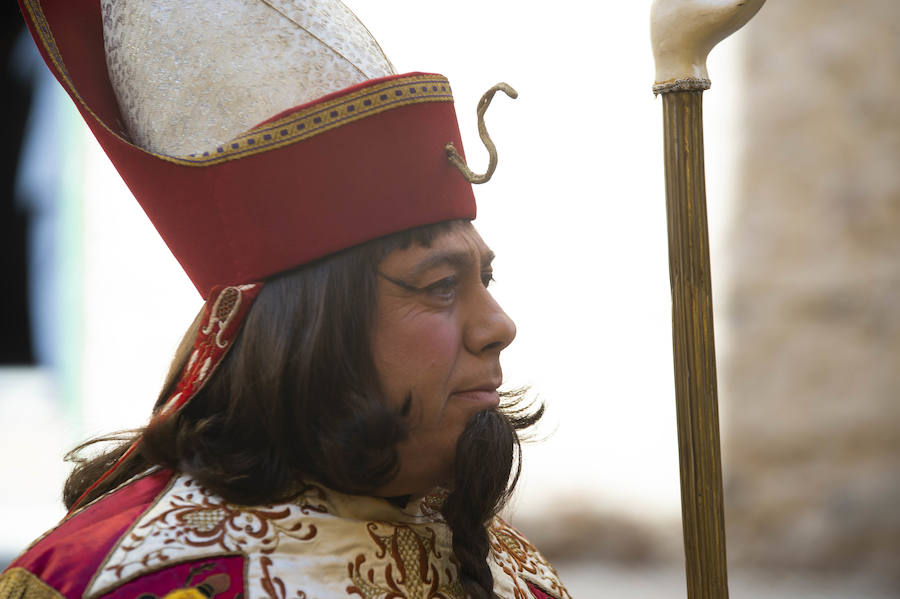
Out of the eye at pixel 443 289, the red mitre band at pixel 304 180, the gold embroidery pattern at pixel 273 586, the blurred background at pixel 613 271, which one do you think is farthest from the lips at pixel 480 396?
the blurred background at pixel 613 271

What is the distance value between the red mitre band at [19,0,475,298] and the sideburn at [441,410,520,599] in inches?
14.0

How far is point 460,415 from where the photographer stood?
1651mm

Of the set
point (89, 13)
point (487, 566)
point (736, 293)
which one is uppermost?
point (89, 13)

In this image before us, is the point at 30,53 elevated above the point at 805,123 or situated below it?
above

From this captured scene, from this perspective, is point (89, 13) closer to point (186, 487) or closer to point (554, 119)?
point (186, 487)

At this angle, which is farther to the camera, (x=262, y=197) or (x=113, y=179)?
(x=113, y=179)

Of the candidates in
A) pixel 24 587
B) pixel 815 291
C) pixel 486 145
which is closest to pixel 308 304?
pixel 486 145

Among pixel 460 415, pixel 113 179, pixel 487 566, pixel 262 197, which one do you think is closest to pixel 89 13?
pixel 262 197

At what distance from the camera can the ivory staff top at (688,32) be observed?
164 centimetres

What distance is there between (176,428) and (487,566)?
554mm

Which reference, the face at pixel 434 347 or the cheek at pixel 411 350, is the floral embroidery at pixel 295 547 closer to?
the face at pixel 434 347

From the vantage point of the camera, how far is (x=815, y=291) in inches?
150

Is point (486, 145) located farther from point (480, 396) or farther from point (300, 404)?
point (300, 404)

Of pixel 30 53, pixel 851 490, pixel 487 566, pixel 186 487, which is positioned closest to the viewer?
pixel 186 487
